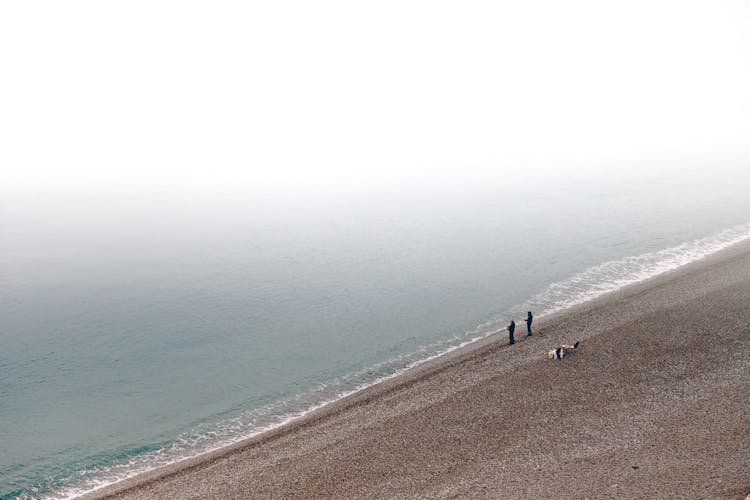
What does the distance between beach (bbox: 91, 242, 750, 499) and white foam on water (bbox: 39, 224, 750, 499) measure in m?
1.63

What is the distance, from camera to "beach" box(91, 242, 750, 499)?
25578 mm

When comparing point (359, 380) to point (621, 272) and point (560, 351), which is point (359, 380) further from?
point (621, 272)

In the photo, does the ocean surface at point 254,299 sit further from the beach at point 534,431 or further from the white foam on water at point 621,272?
the beach at point 534,431

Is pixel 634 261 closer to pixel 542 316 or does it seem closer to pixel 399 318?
pixel 542 316

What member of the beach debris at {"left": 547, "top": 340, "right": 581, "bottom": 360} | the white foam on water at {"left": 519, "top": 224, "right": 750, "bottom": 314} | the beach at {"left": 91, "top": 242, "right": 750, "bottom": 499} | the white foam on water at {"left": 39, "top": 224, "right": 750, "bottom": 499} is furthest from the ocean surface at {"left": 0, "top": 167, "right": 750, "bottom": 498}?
the beach debris at {"left": 547, "top": 340, "right": 581, "bottom": 360}

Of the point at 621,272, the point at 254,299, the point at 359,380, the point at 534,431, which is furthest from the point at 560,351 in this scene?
the point at 254,299

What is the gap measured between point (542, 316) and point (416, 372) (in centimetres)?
1738

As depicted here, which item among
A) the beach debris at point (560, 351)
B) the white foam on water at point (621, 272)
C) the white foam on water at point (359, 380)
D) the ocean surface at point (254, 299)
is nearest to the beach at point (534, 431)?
the beach debris at point (560, 351)

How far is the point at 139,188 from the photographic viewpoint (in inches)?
7446

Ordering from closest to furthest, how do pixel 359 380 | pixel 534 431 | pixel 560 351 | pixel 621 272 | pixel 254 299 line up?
pixel 534 431 → pixel 560 351 → pixel 359 380 → pixel 254 299 → pixel 621 272

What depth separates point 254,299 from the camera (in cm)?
6322

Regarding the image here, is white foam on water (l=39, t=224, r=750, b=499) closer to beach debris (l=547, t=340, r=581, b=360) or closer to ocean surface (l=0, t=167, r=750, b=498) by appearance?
ocean surface (l=0, t=167, r=750, b=498)

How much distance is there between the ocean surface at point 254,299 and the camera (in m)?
38.3

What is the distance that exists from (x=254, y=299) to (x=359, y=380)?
82.0ft
